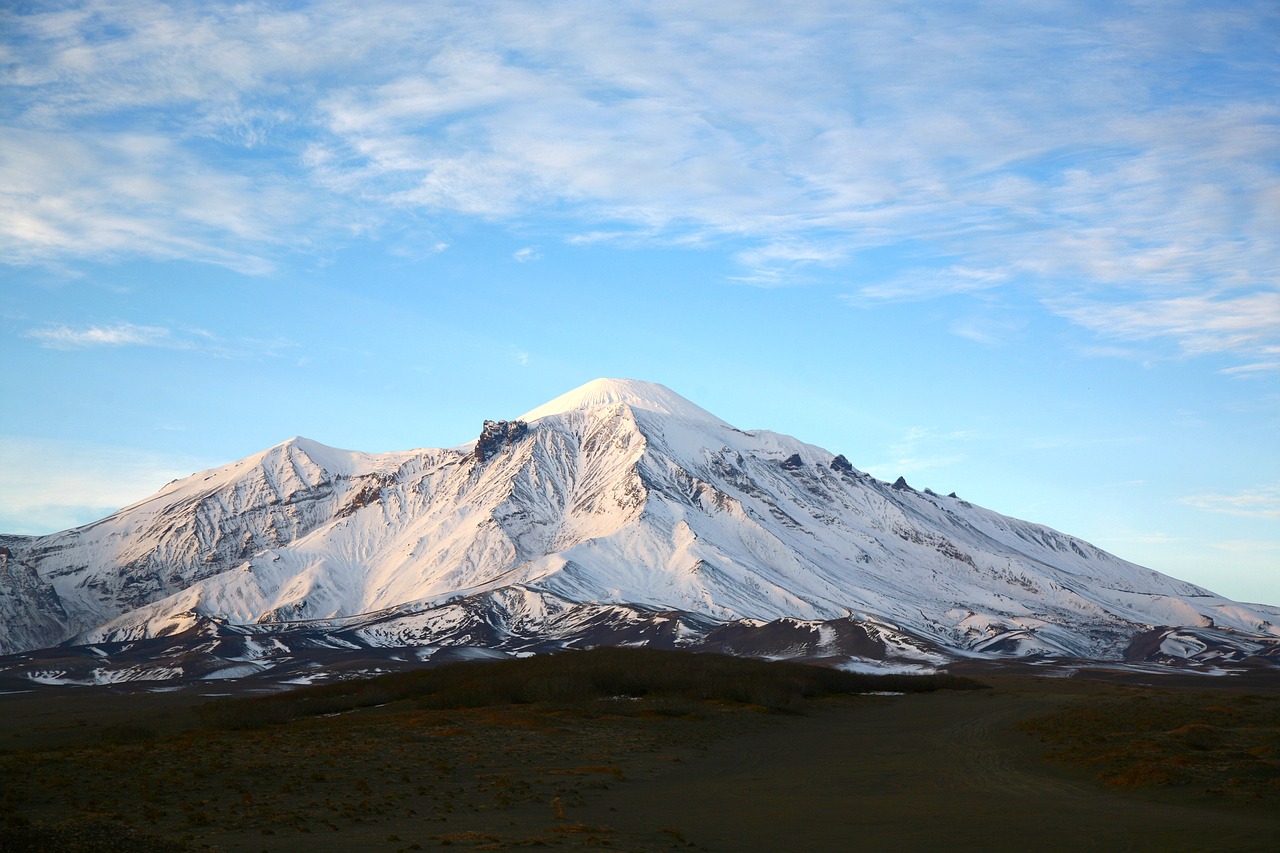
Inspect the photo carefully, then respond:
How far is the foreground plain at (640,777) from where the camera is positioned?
102 feet

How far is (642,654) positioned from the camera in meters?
103

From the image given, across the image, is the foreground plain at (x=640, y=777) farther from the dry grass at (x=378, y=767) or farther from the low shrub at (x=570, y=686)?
the low shrub at (x=570, y=686)

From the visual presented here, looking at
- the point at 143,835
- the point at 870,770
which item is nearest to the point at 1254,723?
the point at 870,770

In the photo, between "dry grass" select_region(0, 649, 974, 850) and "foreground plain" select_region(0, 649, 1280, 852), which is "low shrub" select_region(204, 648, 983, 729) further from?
"foreground plain" select_region(0, 649, 1280, 852)

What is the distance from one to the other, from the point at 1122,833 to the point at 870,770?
1716 cm

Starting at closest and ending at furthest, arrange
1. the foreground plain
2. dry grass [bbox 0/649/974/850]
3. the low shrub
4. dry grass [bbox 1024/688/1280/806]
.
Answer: dry grass [bbox 0/649/974/850] → the foreground plain → dry grass [bbox 1024/688/1280/806] → the low shrub

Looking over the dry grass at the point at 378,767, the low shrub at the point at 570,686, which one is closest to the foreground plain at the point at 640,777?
the dry grass at the point at 378,767

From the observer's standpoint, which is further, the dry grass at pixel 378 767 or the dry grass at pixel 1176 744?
the dry grass at pixel 1176 744

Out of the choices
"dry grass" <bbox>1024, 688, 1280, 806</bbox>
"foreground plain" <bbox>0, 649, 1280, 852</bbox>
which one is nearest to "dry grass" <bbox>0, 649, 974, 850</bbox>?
"foreground plain" <bbox>0, 649, 1280, 852</bbox>

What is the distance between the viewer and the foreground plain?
3108 cm

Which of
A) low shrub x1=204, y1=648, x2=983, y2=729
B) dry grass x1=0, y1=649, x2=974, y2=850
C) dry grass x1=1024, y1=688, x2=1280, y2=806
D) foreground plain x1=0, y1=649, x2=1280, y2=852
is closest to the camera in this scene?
dry grass x1=0, y1=649, x2=974, y2=850

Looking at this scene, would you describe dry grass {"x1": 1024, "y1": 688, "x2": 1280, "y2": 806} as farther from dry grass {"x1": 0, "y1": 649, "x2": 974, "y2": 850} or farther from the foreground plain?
dry grass {"x1": 0, "y1": 649, "x2": 974, "y2": 850}

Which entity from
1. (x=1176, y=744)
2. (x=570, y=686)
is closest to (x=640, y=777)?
(x=1176, y=744)

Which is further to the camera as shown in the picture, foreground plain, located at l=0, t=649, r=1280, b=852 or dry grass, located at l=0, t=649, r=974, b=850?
foreground plain, located at l=0, t=649, r=1280, b=852
